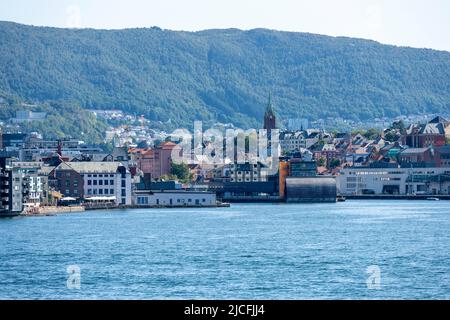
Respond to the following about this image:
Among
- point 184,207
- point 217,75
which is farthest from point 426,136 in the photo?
point 217,75

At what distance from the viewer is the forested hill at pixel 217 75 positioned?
581 ft

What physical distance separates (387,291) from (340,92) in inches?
6907

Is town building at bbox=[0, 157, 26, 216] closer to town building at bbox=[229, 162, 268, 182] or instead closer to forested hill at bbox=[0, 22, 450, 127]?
town building at bbox=[229, 162, 268, 182]

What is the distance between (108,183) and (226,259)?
3720 centimetres

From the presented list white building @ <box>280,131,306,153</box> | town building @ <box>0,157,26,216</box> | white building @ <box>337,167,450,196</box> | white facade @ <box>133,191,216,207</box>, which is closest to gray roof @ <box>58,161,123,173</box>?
white facade @ <box>133,191,216,207</box>

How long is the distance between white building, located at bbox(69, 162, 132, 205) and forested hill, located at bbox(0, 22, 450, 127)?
→ 11222cm

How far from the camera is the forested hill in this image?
581 feet

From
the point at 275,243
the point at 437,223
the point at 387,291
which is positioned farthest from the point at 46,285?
the point at 437,223

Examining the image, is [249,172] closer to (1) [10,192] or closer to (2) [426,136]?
(2) [426,136]

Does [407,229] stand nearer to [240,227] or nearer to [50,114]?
[240,227]

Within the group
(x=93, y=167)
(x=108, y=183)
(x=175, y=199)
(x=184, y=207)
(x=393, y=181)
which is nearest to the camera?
(x=108, y=183)

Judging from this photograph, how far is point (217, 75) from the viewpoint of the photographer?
641 ft

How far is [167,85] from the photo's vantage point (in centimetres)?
18750

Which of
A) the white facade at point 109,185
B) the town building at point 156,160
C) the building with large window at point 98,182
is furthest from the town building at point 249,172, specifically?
the white facade at point 109,185
